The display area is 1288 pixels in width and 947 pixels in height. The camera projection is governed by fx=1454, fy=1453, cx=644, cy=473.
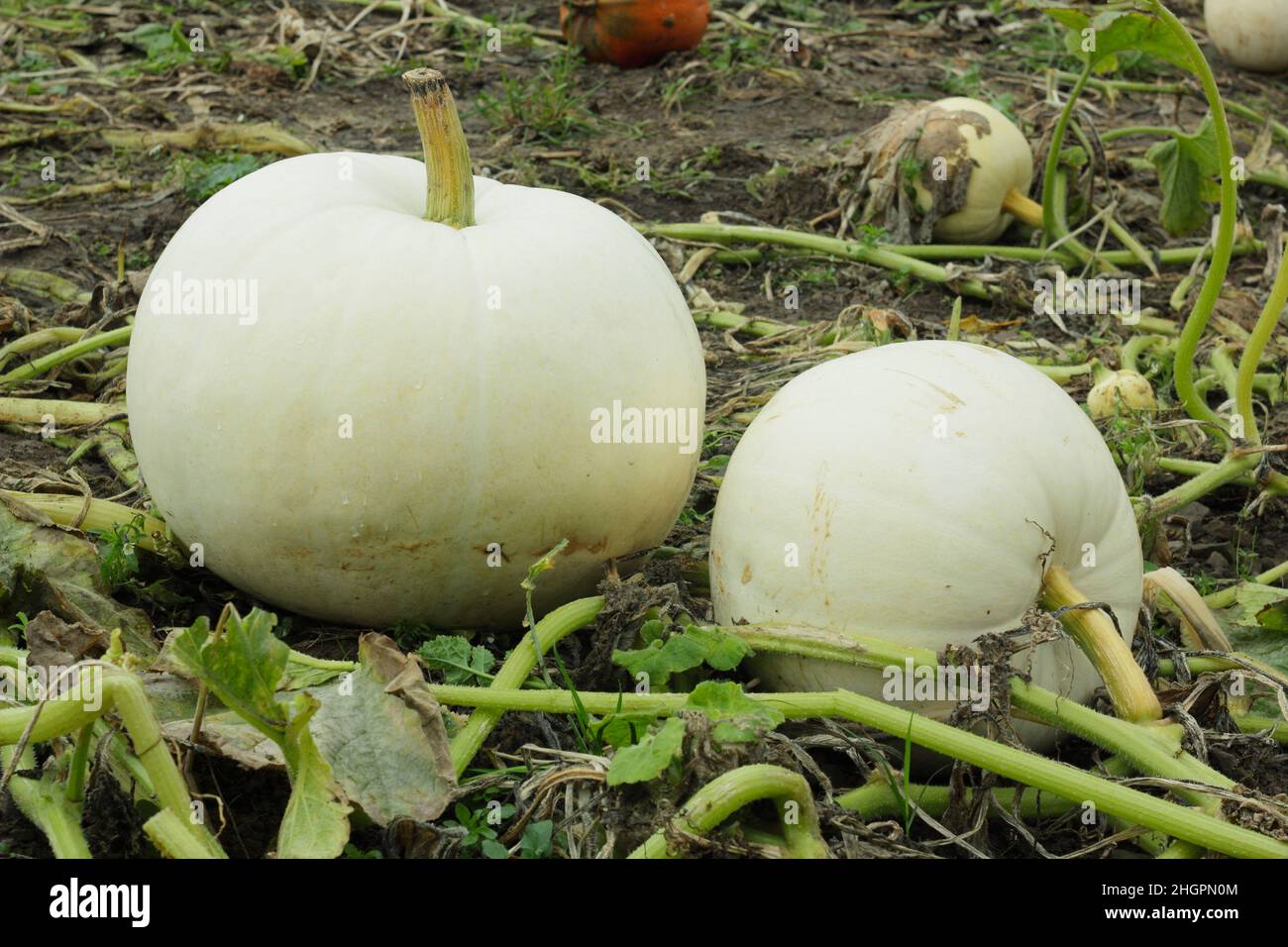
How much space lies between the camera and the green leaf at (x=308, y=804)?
5.55ft

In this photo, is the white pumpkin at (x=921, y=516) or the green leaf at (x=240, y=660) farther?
the white pumpkin at (x=921, y=516)

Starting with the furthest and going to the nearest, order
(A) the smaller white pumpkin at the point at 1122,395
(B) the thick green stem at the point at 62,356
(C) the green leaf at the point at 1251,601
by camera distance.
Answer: (A) the smaller white pumpkin at the point at 1122,395, (B) the thick green stem at the point at 62,356, (C) the green leaf at the point at 1251,601

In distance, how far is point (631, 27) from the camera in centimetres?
622

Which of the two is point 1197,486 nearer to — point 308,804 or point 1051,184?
point 1051,184

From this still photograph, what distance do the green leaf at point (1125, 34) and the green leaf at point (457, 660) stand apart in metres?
1.52

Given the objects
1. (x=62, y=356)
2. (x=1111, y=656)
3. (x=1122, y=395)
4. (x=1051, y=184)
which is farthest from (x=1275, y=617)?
(x=62, y=356)

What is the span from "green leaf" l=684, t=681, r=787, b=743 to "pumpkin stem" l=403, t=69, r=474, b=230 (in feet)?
3.22

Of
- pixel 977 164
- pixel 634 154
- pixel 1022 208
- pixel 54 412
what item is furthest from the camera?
pixel 634 154

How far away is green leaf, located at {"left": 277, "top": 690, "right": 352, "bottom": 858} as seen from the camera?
169cm

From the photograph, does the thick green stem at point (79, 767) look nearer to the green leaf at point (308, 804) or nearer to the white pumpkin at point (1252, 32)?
the green leaf at point (308, 804)

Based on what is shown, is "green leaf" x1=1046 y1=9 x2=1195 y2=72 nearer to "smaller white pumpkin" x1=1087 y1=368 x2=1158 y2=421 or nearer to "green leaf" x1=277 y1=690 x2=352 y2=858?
"smaller white pumpkin" x1=1087 y1=368 x2=1158 y2=421

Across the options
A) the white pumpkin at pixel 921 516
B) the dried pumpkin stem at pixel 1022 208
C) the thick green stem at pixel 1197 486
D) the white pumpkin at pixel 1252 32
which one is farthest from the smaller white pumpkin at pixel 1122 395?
the white pumpkin at pixel 1252 32

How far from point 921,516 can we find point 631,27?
4.58m

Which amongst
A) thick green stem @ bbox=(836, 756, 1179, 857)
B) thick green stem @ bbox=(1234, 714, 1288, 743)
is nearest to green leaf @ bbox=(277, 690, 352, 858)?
thick green stem @ bbox=(836, 756, 1179, 857)
